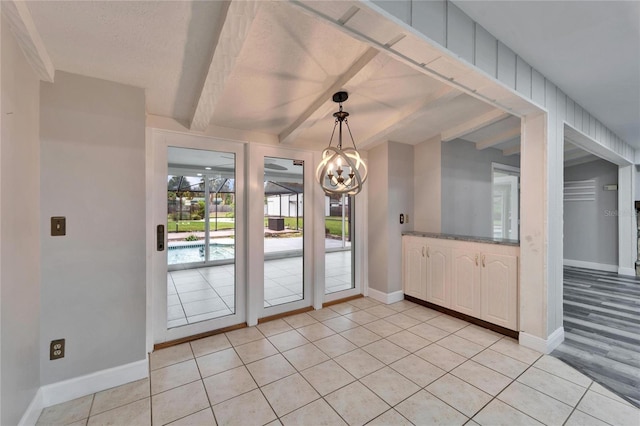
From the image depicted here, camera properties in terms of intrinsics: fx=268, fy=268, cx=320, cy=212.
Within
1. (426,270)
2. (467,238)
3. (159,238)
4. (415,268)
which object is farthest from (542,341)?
(159,238)

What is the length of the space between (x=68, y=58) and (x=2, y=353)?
5.70 ft

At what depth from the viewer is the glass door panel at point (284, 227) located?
131 inches

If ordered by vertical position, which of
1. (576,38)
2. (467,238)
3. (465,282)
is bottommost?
(465,282)

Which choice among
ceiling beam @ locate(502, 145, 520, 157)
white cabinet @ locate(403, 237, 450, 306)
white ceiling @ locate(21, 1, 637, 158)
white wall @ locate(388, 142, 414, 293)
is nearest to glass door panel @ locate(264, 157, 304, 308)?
white ceiling @ locate(21, 1, 637, 158)

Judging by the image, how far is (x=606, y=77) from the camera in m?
2.29

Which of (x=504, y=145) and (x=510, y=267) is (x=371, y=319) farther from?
(x=504, y=145)

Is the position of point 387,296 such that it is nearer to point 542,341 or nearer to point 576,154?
point 542,341

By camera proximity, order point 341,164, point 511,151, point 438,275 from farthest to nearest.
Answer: point 511,151, point 438,275, point 341,164

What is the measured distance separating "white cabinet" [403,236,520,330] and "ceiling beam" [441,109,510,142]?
55.2 inches

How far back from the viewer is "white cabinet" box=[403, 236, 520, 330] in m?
2.77

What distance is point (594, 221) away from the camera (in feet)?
18.2

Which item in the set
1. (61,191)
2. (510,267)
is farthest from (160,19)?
(510,267)

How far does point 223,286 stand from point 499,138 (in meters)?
4.37

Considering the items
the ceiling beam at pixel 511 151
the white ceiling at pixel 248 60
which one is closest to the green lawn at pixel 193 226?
the white ceiling at pixel 248 60
